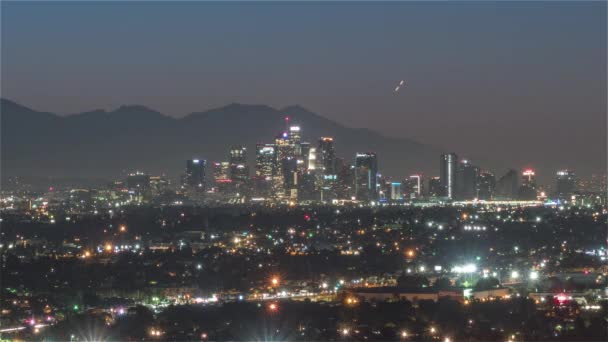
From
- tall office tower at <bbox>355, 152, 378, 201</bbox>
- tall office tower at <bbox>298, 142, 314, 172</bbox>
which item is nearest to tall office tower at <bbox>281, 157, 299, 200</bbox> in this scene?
tall office tower at <bbox>298, 142, 314, 172</bbox>

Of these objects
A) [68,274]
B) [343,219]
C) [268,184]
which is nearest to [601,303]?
[68,274]

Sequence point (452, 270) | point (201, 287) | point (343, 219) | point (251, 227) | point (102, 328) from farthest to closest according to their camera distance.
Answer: point (343, 219) < point (251, 227) < point (452, 270) < point (201, 287) < point (102, 328)

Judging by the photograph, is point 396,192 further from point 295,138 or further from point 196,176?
point 196,176

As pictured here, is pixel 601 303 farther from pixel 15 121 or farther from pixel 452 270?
pixel 15 121

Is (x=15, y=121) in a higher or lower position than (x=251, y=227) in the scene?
higher

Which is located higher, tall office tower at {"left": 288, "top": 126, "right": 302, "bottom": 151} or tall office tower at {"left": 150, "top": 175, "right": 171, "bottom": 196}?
tall office tower at {"left": 288, "top": 126, "right": 302, "bottom": 151}

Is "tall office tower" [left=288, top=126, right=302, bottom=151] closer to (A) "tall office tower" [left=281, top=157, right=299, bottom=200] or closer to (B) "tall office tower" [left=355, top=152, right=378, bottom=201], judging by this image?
(A) "tall office tower" [left=281, top=157, right=299, bottom=200]
